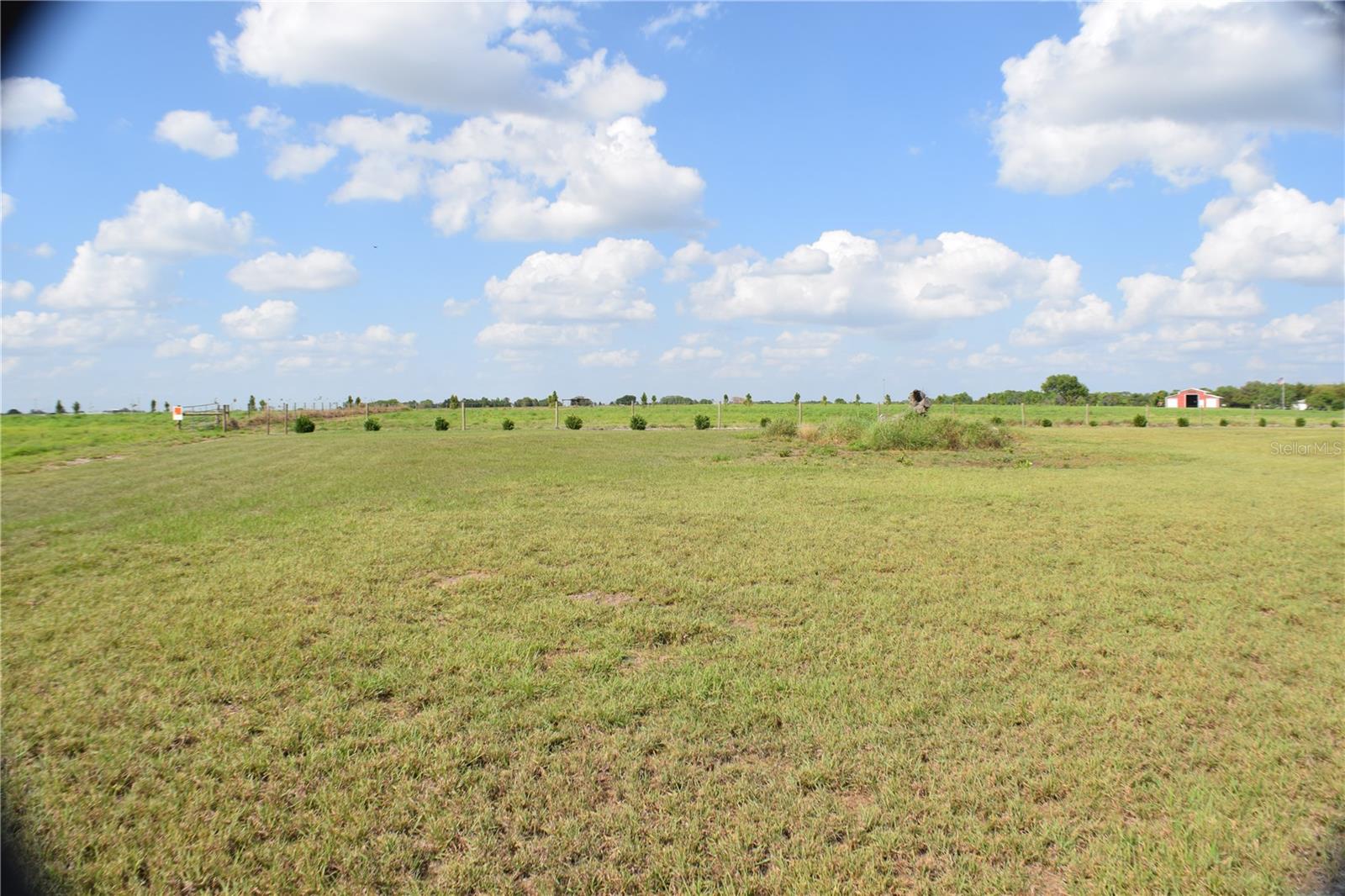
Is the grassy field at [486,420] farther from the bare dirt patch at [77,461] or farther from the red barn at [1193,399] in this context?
the red barn at [1193,399]

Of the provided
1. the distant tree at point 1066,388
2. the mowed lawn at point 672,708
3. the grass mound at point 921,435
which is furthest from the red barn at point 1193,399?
the mowed lawn at point 672,708

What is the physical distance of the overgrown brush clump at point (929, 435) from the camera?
1945 centimetres

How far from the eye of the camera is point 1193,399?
235ft

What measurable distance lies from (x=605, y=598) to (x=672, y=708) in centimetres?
198

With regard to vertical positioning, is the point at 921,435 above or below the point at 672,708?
above

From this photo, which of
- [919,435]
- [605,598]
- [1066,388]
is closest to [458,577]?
[605,598]

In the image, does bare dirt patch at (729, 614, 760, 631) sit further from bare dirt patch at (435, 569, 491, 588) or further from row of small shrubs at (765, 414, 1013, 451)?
row of small shrubs at (765, 414, 1013, 451)

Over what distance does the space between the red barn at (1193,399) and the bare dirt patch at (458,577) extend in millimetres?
78123

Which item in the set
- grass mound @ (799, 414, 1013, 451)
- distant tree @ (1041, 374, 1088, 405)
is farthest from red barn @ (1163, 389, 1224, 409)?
grass mound @ (799, 414, 1013, 451)

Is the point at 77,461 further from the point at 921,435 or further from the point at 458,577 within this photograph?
the point at 921,435

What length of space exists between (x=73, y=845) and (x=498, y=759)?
4.59 feet

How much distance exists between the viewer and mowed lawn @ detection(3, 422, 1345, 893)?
7.83 ft

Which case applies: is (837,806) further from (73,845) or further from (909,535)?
(909,535)

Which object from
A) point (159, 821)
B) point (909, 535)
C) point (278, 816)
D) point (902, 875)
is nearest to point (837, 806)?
point (902, 875)
